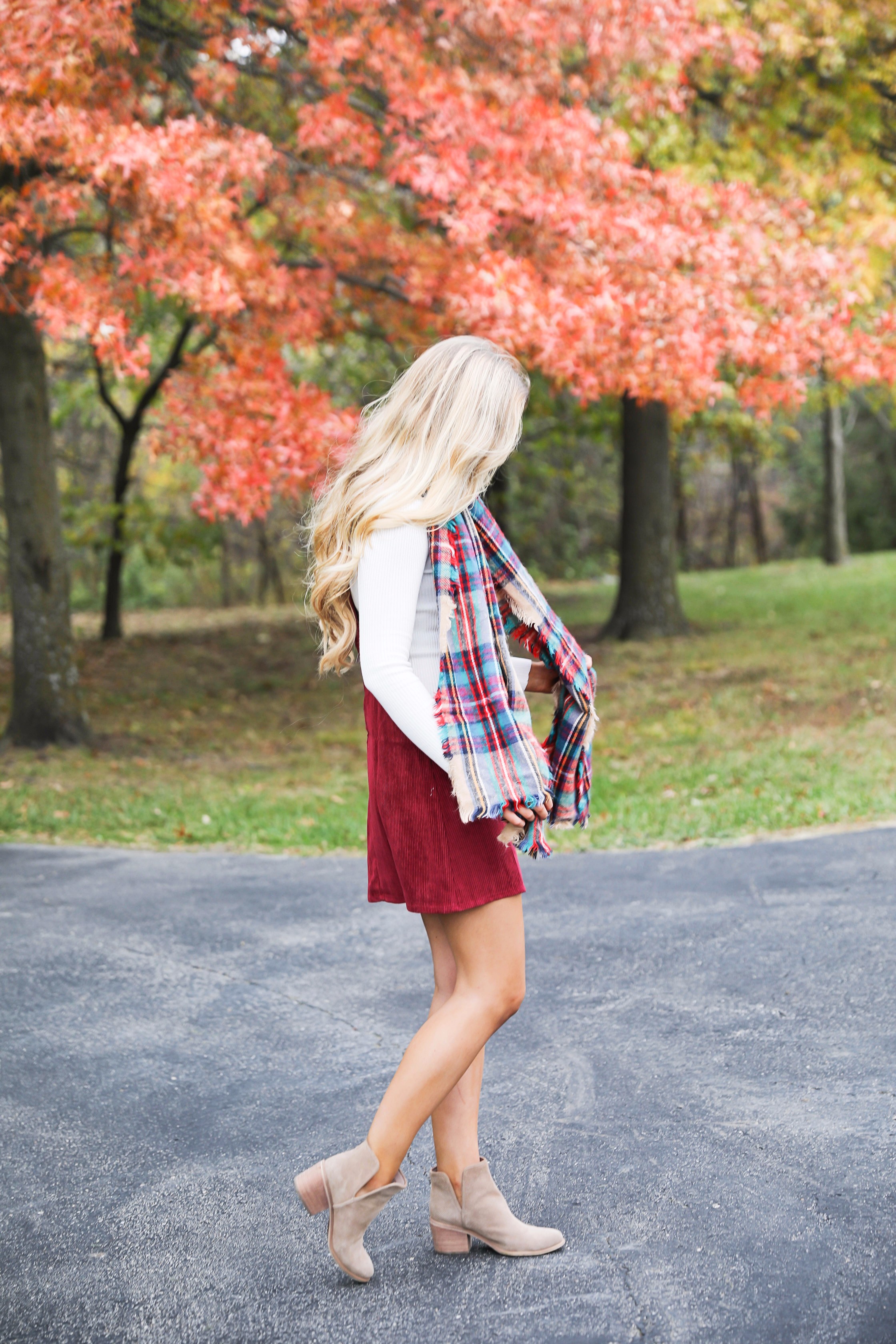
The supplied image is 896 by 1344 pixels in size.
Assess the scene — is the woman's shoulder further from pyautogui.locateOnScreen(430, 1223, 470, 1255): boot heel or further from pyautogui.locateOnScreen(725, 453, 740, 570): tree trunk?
pyautogui.locateOnScreen(725, 453, 740, 570): tree trunk

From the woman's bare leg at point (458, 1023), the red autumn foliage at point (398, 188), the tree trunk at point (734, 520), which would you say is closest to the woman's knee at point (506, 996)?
the woman's bare leg at point (458, 1023)

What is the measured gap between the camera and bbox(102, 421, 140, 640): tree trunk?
50.0 ft

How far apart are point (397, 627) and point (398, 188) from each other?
8262mm

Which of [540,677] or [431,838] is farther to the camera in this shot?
[540,677]

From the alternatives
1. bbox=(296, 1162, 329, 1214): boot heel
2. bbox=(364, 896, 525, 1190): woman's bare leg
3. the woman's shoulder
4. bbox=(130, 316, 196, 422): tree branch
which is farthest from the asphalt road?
bbox=(130, 316, 196, 422): tree branch

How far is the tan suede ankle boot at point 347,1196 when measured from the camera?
244cm

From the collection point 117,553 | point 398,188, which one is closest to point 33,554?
point 398,188

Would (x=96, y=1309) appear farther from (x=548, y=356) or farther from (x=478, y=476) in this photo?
(x=548, y=356)

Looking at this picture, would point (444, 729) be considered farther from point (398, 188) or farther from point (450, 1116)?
point (398, 188)

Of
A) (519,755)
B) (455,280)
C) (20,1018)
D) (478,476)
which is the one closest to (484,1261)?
(519,755)

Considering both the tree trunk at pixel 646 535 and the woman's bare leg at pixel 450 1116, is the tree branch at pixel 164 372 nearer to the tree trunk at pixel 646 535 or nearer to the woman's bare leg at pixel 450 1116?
the tree trunk at pixel 646 535

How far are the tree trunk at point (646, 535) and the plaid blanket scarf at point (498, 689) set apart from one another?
11706 mm

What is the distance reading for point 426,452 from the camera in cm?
248

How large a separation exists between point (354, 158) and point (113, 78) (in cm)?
183
